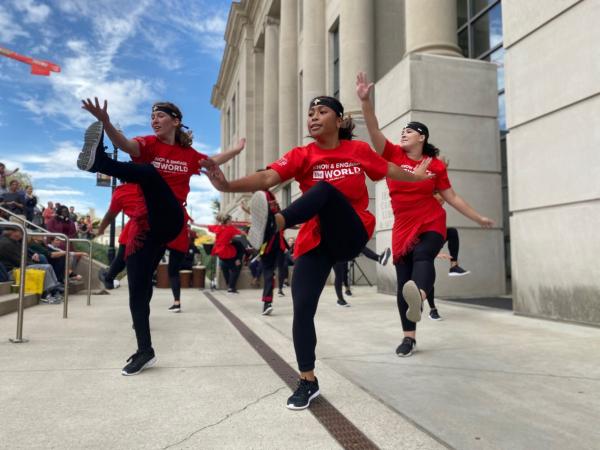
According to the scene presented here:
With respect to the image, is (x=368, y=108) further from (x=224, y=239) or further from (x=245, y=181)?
(x=224, y=239)

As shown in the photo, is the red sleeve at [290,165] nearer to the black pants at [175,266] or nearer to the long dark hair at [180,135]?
the long dark hair at [180,135]

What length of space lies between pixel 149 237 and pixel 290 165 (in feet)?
4.33

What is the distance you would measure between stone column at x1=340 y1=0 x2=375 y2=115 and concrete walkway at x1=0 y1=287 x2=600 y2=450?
10637mm

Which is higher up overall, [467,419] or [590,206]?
[590,206]

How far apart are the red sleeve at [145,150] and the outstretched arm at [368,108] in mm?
1589

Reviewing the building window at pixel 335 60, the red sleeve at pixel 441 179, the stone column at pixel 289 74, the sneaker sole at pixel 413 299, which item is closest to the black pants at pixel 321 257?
the sneaker sole at pixel 413 299

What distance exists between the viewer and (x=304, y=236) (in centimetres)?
Answer: 291

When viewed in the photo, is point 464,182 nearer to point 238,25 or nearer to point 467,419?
point 467,419

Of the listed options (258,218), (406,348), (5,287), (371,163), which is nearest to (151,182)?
(258,218)

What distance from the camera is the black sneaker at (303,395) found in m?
2.62

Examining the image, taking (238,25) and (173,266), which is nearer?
(173,266)

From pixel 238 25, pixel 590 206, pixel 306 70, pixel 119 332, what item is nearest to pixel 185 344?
pixel 119 332

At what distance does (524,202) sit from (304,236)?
4615 mm

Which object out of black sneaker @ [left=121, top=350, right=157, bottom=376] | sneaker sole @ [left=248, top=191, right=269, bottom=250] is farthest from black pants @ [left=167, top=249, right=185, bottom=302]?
sneaker sole @ [left=248, top=191, right=269, bottom=250]
